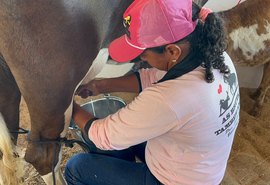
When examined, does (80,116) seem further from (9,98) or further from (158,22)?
(158,22)

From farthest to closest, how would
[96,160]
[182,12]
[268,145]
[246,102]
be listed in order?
[246,102] → [268,145] → [96,160] → [182,12]

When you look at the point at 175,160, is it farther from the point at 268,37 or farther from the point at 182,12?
the point at 268,37

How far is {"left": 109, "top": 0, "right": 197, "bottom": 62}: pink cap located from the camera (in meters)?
0.91

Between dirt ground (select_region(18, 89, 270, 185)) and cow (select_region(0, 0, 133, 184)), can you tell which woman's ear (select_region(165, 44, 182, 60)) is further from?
dirt ground (select_region(18, 89, 270, 185))

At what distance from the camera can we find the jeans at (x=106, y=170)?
1.24 metres

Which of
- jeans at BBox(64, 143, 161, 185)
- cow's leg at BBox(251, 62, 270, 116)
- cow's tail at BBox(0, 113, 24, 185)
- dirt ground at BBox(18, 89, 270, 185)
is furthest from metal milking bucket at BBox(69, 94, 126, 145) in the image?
cow's leg at BBox(251, 62, 270, 116)

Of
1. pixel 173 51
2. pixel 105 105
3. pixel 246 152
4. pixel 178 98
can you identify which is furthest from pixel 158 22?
pixel 246 152

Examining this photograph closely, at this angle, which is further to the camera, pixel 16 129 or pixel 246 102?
pixel 246 102

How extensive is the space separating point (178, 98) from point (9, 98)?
624 mm

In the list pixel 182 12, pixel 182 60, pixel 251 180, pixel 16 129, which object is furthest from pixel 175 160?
pixel 251 180

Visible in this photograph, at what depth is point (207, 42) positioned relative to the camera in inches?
37.5

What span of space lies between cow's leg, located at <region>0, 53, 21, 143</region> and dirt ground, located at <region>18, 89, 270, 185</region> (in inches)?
17.0

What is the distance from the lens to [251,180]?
1.79m

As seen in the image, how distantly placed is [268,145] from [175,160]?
40.4 inches
